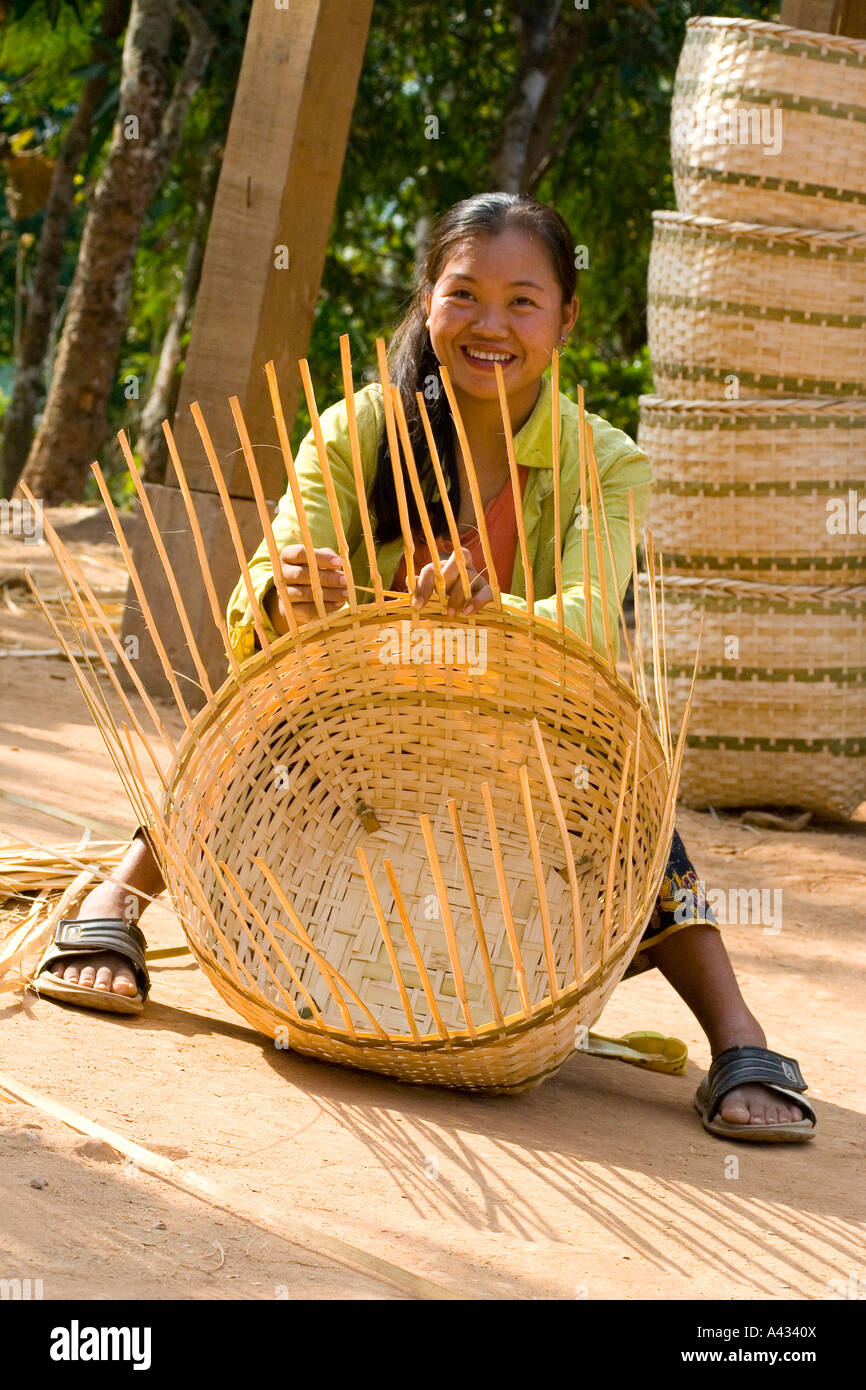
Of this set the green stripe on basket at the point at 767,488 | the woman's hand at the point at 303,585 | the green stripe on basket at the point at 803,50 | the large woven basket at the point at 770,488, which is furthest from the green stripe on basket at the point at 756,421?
the woman's hand at the point at 303,585

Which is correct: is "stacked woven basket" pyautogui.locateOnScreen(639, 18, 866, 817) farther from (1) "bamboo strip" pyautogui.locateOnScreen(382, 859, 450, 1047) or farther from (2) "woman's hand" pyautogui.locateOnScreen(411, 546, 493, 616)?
(1) "bamboo strip" pyautogui.locateOnScreen(382, 859, 450, 1047)

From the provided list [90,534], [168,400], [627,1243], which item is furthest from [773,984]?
[168,400]

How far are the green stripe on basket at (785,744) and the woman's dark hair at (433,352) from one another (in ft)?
5.96

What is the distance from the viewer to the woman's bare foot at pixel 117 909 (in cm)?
202

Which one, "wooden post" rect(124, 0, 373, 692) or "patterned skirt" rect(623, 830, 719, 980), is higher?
"wooden post" rect(124, 0, 373, 692)

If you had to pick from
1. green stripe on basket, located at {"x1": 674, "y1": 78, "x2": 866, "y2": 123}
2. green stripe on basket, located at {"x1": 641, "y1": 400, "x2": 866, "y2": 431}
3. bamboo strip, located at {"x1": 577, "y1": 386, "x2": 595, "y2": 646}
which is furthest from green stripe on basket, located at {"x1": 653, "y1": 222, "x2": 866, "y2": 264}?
bamboo strip, located at {"x1": 577, "y1": 386, "x2": 595, "y2": 646}

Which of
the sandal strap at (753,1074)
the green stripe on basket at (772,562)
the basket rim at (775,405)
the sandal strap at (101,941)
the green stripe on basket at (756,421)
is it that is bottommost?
the sandal strap at (753,1074)

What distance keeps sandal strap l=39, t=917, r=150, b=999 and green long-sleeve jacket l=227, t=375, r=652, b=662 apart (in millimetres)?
447

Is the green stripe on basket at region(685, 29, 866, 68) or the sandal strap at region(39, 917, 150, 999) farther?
the green stripe on basket at region(685, 29, 866, 68)

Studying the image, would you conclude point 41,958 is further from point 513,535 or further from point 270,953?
point 513,535

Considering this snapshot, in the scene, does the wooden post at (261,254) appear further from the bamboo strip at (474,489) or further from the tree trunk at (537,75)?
the tree trunk at (537,75)

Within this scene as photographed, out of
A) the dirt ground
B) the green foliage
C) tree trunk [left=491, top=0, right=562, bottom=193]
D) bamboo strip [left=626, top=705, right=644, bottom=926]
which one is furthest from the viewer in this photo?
the green foliage

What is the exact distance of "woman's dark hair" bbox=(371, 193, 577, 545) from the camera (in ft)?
7.44

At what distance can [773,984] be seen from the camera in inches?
109
